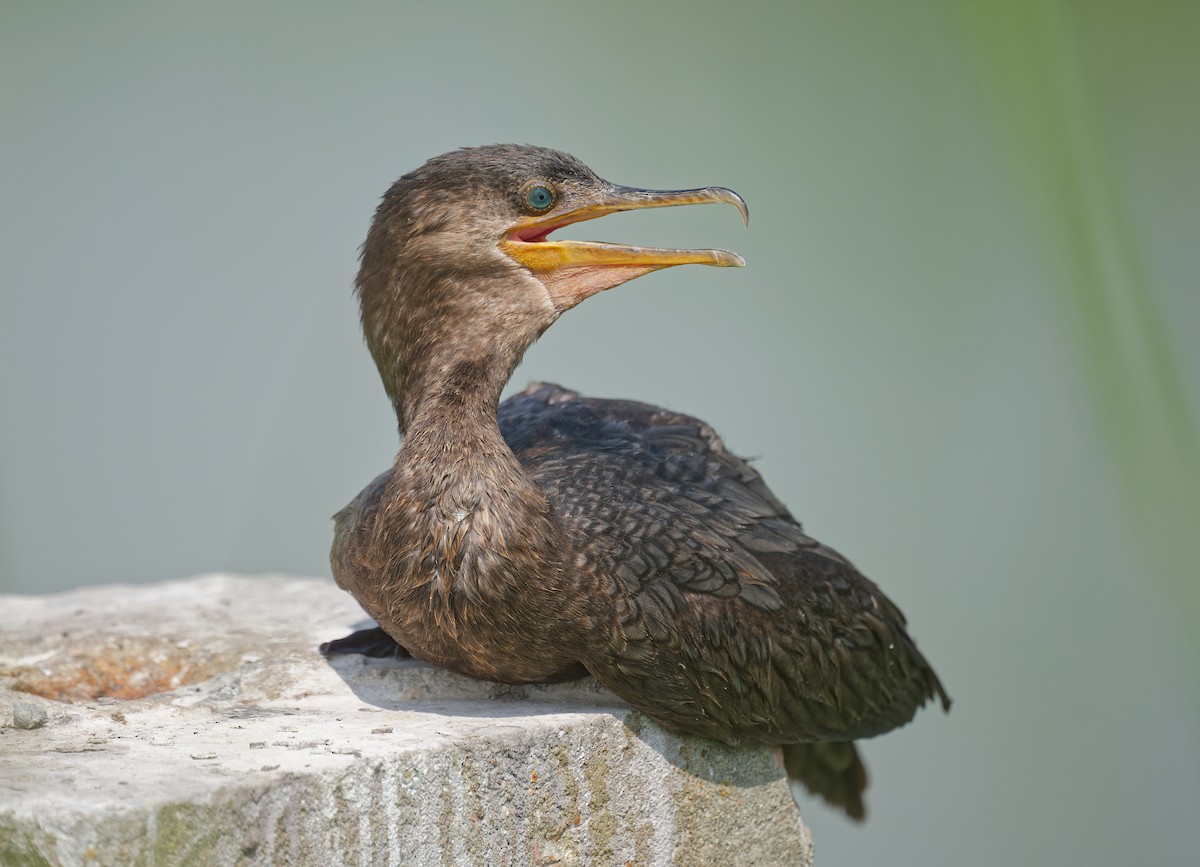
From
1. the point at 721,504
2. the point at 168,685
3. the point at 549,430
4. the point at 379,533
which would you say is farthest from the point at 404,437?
the point at 168,685

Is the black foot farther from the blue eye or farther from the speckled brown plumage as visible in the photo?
the blue eye

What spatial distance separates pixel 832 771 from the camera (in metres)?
4.41

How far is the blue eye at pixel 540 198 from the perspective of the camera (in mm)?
3330

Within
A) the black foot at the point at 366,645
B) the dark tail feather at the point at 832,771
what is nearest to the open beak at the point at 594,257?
the black foot at the point at 366,645

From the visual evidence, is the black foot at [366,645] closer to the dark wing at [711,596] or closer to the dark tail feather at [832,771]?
the dark wing at [711,596]

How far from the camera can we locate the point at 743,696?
3406mm

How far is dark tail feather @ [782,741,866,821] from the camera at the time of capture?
14.1 feet

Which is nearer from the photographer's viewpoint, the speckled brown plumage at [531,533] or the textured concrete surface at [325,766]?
the textured concrete surface at [325,766]

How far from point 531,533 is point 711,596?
52cm

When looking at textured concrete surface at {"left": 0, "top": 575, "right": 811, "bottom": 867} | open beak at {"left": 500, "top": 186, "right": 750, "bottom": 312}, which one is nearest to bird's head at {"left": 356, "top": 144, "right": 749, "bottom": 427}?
open beak at {"left": 500, "top": 186, "right": 750, "bottom": 312}

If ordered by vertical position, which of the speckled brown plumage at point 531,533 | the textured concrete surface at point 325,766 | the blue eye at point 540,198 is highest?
the blue eye at point 540,198

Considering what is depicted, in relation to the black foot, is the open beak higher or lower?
higher

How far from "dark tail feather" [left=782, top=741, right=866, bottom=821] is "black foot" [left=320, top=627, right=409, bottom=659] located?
4.36 ft

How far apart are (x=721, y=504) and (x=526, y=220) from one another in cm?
99
